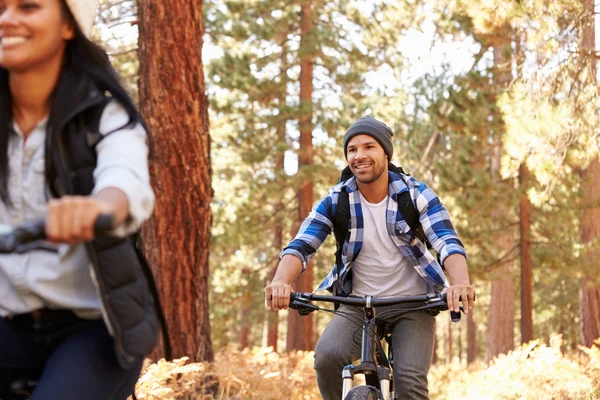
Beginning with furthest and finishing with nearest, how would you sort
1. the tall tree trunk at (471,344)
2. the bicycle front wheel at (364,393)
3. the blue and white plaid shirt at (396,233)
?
the tall tree trunk at (471,344)
the blue and white plaid shirt at (396,233)
the bicycle front wheel at (364,393)

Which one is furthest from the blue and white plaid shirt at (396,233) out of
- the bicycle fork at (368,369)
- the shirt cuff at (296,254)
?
the bicycle fork at (368,369)

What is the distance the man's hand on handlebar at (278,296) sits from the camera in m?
4.88

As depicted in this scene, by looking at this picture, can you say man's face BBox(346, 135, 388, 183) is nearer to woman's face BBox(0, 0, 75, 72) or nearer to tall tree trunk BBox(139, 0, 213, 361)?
woman's face BBox(0, 0, 75, 72)

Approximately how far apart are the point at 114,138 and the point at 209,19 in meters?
18.6

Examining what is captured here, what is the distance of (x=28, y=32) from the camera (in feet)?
7.34

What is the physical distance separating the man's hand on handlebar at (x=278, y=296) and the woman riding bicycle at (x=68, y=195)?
252 cm

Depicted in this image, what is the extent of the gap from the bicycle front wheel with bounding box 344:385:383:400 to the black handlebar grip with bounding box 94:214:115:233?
2862 mm

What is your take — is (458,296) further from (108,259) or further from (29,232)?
(29,232)

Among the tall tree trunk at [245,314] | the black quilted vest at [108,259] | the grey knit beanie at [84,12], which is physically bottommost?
the tall tree trunk at [245,314]

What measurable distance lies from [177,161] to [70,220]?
6650 millimetres

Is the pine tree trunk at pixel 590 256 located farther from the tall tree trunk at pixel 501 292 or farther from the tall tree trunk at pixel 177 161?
the tall tree trunk at pixel 177 161

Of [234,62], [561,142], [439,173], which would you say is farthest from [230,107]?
[561,142]

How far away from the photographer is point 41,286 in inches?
88.1

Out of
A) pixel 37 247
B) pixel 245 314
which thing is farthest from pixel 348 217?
pixel 245 314
